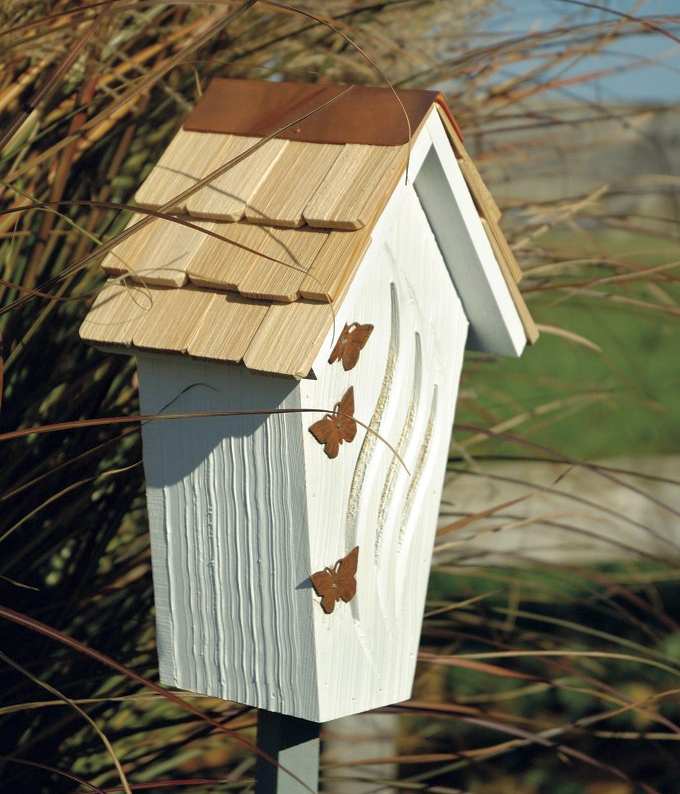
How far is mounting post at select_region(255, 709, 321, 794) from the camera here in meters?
1.07

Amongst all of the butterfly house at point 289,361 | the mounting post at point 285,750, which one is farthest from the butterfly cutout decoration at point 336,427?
the mounting post at point 285,750

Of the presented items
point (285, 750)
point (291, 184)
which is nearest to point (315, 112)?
point (291, 184)

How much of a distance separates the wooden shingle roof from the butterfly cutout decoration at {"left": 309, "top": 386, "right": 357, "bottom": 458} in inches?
3.7

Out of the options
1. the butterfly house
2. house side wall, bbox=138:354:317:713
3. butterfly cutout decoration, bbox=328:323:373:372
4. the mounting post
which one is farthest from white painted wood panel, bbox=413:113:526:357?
the mounting post

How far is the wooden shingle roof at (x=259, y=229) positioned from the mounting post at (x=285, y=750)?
0.37 metres

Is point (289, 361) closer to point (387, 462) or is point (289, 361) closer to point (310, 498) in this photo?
point (310, 498)

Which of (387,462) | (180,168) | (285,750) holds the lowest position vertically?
(285,750)

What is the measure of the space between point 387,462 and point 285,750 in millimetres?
283

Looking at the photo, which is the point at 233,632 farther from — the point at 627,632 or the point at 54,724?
the point at 627,632

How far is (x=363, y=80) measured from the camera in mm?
1788

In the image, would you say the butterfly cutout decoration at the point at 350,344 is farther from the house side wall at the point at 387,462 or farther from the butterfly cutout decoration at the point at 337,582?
the butterfly cutout decoration at the point at 337,582

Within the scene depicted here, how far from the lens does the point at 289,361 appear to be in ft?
2.88

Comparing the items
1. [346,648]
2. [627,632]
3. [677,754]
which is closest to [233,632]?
[346,648]

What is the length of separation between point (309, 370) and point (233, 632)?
0.91 feet
